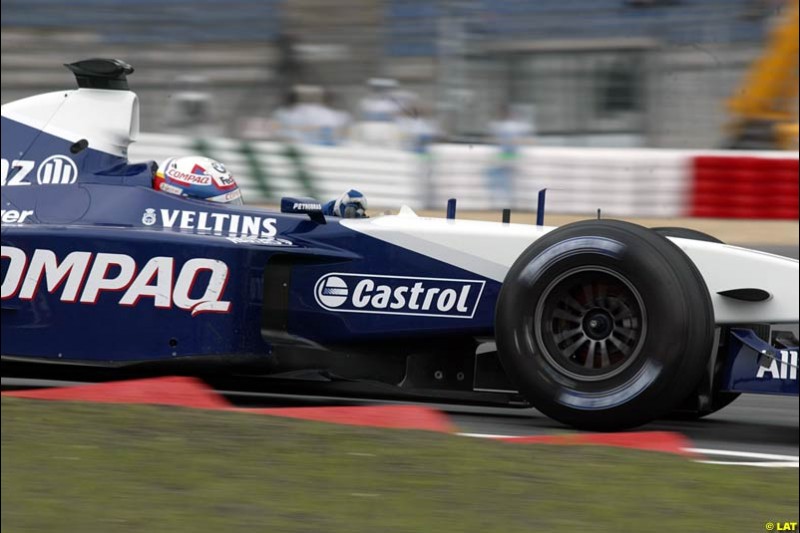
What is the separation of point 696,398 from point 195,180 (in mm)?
2722

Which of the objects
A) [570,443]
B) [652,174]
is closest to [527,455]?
[570,443]

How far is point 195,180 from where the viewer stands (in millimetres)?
6625

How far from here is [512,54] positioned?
15289 millimetres

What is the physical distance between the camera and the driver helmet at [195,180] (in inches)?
260

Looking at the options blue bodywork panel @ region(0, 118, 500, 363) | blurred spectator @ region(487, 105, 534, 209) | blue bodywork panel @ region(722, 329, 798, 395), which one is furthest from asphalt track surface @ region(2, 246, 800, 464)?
blurred spectator @ region(487, 105, 534, 209)

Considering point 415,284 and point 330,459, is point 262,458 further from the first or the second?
point 415,284

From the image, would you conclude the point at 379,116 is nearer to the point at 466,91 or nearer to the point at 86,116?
the point at 466,91

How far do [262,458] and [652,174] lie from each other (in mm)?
9726

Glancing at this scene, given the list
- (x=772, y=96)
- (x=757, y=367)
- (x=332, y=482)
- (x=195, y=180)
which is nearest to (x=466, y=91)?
(x=772, y=96)

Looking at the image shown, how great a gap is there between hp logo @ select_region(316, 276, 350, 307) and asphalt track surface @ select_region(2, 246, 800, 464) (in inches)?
23.3

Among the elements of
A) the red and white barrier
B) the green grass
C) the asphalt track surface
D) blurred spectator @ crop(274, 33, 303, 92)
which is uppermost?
blurred spectator @ crop(274, 33, 303, 92)

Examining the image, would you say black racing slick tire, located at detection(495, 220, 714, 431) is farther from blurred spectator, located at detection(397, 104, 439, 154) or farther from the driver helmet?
blurred spectator, located at detection(397, 104, 439, 154)

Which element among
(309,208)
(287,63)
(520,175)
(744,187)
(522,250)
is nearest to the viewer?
(522,250)

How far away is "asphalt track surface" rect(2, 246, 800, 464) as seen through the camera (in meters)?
5.80
